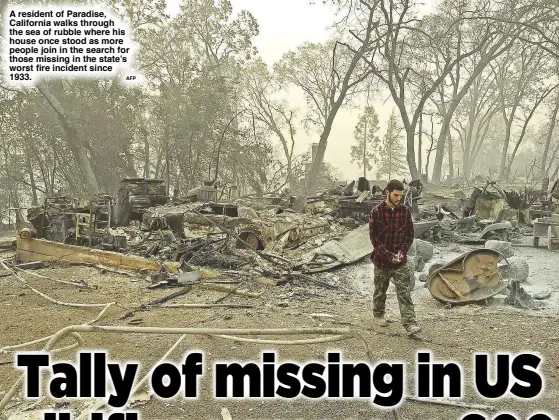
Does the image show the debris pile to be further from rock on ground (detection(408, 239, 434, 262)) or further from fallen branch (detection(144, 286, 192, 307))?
fallen branch (detection(144, 286, 192, 307))

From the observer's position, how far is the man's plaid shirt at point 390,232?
5.68 meters

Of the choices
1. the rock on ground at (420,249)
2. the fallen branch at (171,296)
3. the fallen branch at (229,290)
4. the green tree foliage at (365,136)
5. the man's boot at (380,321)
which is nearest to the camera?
the man's boot at (380,321)

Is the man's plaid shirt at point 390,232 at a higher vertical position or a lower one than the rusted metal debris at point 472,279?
higher

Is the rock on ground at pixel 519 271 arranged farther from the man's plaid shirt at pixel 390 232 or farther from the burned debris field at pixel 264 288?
the man's plaid shirt at pixel 390 232

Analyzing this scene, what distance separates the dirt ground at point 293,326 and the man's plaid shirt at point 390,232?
1051 mm

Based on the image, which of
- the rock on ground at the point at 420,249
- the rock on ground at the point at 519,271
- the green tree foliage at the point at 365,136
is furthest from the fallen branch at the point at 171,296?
the green tree foliage at the point at 365,136

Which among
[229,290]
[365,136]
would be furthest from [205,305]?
[365,136]

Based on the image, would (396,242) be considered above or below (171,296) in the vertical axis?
above

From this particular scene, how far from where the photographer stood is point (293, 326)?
618 cm

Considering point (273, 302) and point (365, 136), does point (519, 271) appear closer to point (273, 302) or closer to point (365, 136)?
point (273, 302)

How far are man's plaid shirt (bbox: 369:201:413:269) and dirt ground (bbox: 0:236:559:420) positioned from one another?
1.05 m

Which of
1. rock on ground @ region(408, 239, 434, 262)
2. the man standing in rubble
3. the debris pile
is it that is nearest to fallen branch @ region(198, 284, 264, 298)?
the debris pile

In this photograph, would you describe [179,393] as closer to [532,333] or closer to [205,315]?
[205,315]

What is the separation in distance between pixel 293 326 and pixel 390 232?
1.88m
